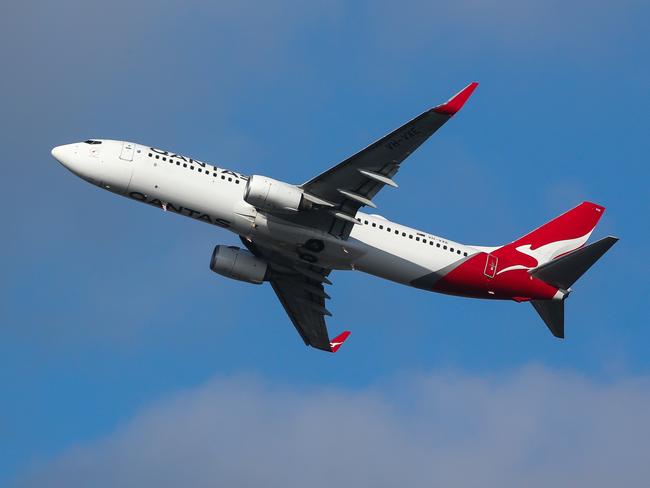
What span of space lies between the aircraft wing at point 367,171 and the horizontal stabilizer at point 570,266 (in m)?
12.4

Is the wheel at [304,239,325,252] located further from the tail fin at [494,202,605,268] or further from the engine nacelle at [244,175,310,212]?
the tail fin at [494,202,605,268]

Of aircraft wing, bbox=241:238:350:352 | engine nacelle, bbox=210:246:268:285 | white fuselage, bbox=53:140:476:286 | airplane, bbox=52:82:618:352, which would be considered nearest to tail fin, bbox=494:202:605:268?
airplane, bbox=52:82:618:352

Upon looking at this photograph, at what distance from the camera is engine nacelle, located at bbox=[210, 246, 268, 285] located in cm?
7094

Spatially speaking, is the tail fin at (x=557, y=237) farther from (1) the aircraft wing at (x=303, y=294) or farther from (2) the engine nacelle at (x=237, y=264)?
(2) the engine nacelle at (x=237, y=264)

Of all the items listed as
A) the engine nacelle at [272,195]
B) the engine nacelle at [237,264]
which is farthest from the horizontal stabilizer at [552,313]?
the engine nacelle at [237,264]

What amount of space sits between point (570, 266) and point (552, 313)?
3.60 meters

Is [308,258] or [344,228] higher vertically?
[344,228]

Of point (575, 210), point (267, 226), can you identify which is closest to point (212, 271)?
point (267, 226)

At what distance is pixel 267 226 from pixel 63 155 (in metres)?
12.5

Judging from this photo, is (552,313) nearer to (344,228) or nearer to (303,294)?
(344,228)

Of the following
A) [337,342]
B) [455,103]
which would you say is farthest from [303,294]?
[455,103]

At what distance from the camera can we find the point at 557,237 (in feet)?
238

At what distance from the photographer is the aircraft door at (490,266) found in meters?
69.9

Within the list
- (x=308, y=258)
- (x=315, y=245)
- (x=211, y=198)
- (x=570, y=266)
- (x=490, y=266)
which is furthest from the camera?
(x=490, y=266)
